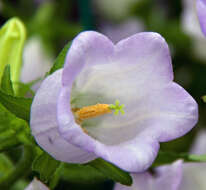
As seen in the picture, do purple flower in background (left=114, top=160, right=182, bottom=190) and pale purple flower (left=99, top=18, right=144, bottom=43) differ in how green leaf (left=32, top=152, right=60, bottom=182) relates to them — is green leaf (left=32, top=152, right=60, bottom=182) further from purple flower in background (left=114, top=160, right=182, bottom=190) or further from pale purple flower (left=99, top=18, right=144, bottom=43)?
pale purple flower (left=99, top=18, right=144, bottom=43)

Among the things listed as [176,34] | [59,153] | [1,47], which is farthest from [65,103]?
[176,34]

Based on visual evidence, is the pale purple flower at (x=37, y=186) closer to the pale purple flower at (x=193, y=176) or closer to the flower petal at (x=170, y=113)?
the flower petal at (x=170, y=113)

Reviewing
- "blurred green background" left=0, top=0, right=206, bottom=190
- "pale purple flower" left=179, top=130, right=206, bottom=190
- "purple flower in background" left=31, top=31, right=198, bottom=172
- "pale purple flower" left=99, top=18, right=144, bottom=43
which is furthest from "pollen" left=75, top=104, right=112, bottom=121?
"pale purple flower" left=99, top=18, right=144, bottom=43

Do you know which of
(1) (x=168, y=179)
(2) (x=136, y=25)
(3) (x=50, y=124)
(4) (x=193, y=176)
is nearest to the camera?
(3) (x=50, y=124)

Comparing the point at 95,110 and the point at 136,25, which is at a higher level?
the point at 95,110

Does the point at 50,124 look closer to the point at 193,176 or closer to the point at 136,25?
the point at 193,176

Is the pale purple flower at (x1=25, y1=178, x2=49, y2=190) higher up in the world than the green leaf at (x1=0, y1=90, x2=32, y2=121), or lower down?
lower down

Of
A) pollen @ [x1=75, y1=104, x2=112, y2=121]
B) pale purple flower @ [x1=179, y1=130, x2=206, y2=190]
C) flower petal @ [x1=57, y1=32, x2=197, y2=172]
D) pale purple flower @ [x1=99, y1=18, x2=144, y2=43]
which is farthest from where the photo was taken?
pale purple flower @ [x1=99, y1=18, x2=144, y2=43]

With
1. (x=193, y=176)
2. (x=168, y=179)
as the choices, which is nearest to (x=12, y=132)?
(x=168, y=179)

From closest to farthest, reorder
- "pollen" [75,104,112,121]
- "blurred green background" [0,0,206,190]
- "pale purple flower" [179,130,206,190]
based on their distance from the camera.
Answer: "pollen" [75,104,112,121] < "pale purple flower" [179,130,206,190] < "blurred green background" [0,0,206,190]
